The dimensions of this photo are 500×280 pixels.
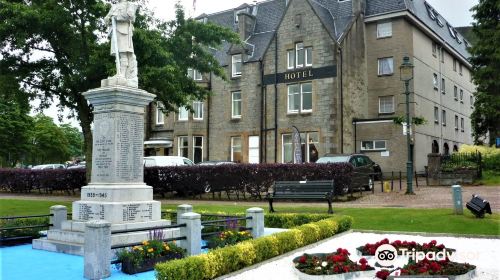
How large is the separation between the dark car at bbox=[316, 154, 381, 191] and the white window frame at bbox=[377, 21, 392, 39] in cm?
1644

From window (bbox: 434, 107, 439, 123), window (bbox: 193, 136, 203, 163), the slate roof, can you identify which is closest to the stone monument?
the slate roof

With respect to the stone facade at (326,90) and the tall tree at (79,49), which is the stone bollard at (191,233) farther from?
the stone facade at (326,90)

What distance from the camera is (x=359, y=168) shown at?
920 inches

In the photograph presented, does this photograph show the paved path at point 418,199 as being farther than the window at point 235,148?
No

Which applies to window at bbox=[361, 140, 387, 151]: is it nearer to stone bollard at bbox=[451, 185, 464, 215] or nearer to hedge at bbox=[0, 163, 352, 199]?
hedge at bbox=[0, 163, 352, 199]

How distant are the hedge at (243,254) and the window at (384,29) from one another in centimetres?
2876

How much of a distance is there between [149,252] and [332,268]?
3390mm

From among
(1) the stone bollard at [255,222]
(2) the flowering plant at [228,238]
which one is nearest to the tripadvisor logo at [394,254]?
(2) the flowering plant at [228,238]

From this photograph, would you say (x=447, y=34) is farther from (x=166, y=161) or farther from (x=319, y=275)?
(x=319, y=275)

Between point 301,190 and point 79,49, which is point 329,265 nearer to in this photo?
point 301,190

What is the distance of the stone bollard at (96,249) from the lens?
7848 millimetres

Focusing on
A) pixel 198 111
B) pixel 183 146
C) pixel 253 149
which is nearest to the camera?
pixel 253 149

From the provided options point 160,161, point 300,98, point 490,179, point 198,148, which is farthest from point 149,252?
point 198,148

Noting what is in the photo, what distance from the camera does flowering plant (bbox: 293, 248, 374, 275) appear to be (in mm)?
8180
